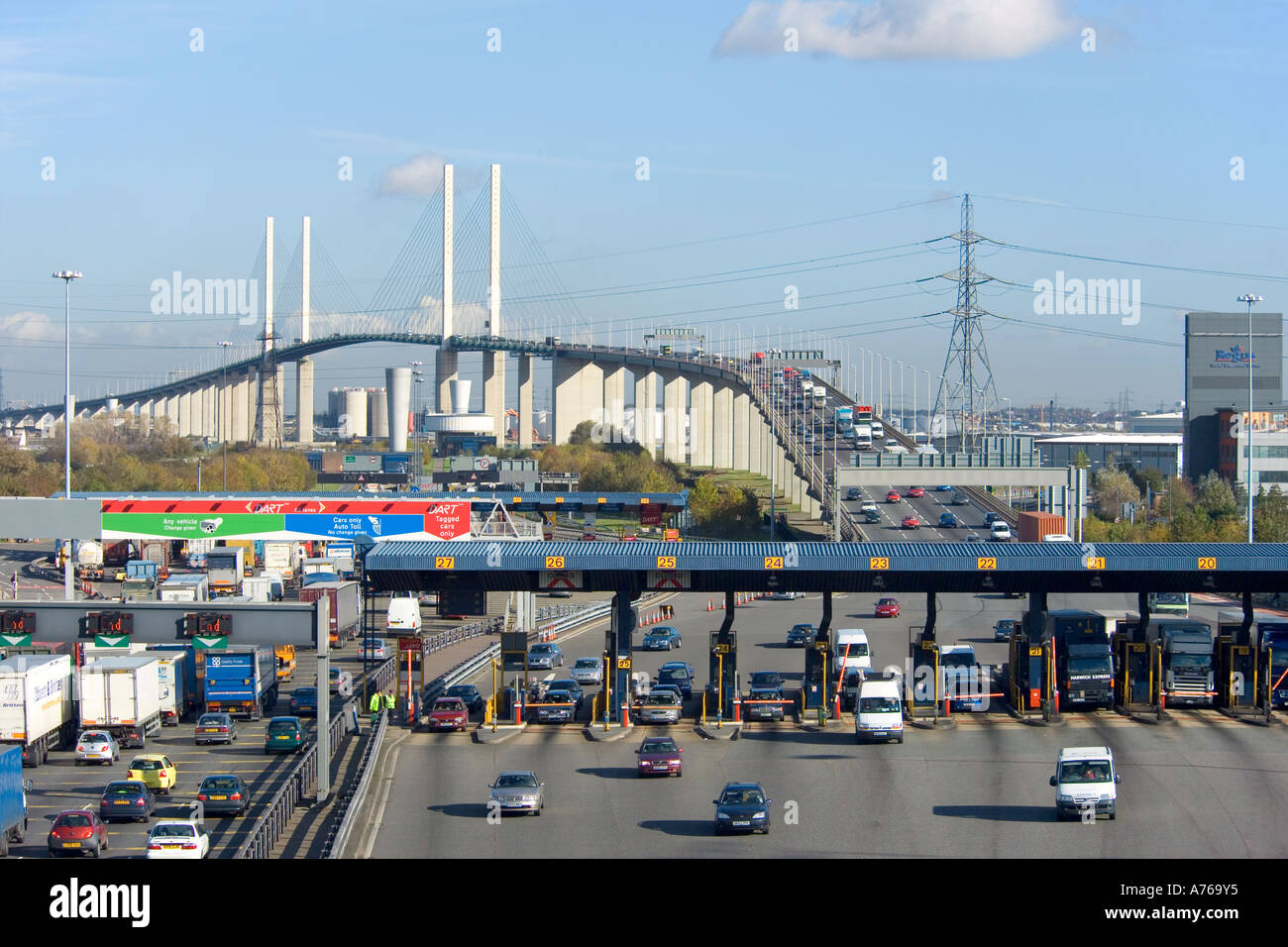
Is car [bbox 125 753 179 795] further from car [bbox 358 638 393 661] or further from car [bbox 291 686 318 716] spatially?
car [bbox 358 638 393 661]

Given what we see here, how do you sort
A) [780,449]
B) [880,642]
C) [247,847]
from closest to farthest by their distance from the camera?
[247,847]
[880,642]
[780,449]

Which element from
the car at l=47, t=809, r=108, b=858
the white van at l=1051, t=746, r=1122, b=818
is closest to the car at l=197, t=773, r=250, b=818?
the car at l=47, t=809, r=108, b=858

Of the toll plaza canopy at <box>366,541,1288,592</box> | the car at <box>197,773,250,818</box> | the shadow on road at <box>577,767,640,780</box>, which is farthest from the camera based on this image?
the toll plaza canopy at <box>366,541,1288,592</box>

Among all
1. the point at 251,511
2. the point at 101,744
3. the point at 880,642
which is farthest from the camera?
the point at 251,511

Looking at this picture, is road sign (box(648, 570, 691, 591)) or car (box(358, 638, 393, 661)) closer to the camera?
road sign (box(648, 570, 691, 591))
